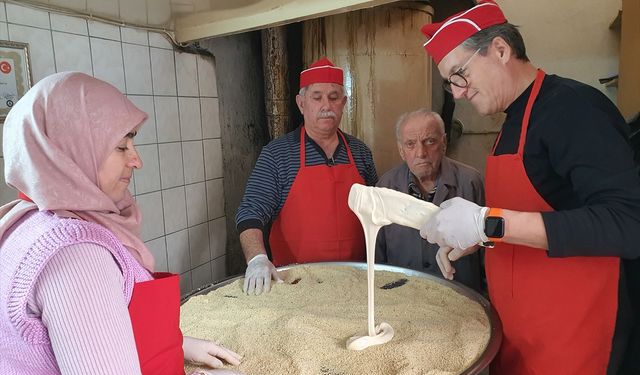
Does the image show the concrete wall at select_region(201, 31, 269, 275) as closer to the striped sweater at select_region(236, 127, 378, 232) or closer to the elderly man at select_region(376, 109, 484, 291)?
the striped sweater at select_region(236, 127, 378, 232)

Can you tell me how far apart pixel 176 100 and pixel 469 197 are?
1685mm

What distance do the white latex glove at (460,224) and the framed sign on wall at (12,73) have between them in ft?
5.41

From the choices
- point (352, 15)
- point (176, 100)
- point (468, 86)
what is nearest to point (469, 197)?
point (468, 86)

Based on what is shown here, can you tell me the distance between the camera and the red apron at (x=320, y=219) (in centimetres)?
230

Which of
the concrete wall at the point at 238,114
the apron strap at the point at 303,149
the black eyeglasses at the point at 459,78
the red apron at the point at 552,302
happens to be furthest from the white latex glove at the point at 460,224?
the concrete wall at the point at 238,114

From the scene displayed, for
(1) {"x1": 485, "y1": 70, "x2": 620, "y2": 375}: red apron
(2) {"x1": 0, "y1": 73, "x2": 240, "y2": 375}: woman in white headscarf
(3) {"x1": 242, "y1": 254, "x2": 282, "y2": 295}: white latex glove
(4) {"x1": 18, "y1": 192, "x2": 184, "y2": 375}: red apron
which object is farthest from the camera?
(3) {"x1": 242, "y1": 254, "x2": 282, "y2": 295}: white latex glove

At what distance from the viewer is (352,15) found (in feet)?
9.62

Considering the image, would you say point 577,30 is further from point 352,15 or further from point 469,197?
point 469,197

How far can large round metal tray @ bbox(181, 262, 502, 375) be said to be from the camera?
3.65ft

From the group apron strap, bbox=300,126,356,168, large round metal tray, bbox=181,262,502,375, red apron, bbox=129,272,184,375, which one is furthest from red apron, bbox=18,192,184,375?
apron strap, bbox=300,126,356,168

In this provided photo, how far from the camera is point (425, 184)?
2.25 m

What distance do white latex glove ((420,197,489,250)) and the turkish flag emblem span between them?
1679 millimetres

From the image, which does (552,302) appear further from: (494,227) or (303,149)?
(303,149)

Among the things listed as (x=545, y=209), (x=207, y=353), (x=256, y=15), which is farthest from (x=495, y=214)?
(x=256, y=15)
